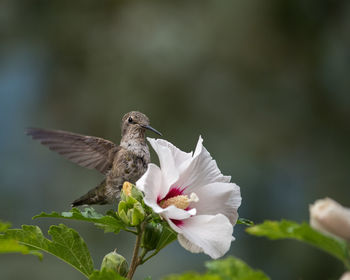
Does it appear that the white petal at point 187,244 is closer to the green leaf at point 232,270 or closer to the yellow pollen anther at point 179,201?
the yellow pollen anther at point 179,201

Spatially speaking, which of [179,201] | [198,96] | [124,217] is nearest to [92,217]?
[124,217]

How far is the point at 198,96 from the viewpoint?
695 cm

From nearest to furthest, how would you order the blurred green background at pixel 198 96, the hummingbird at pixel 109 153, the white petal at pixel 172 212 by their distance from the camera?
the white petal at pixel 172 212, the hummingbird at pixel 109 153, the blurred green background at pixel 198 96

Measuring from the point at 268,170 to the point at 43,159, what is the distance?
8.35 ft

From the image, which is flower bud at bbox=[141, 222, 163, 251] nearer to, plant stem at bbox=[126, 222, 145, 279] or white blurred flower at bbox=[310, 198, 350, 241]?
plant stem at bbox=[126, 222, 145, 279]

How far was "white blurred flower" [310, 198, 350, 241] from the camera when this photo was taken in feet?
2.74

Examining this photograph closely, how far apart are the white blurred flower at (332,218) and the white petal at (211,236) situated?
399mm

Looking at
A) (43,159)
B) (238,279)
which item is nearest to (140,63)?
(43,159)

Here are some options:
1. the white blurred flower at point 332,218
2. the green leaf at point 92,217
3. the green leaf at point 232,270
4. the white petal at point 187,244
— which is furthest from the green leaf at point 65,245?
the white blurred flower at point 332,218

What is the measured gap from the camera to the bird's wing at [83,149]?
80.6 inches

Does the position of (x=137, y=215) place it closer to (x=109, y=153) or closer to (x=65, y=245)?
(x=65, y=245)

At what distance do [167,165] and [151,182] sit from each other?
0.21ft

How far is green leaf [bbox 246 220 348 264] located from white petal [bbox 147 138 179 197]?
40 centimetres

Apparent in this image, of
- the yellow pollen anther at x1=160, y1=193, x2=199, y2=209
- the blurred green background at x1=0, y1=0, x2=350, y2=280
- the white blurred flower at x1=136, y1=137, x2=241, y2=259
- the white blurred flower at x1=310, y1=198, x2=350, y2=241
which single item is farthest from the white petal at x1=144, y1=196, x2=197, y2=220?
the blurred green background at x1=0, y1=0, x2=350, y2=280
